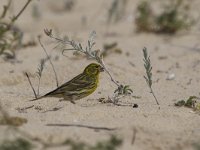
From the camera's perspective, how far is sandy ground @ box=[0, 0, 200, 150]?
5.91 m

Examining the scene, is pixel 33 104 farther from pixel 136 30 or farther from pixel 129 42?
pixel 136 30

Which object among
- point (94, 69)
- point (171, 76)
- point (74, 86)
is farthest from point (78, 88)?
point (171, 76)

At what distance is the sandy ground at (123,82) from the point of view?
5910 mm

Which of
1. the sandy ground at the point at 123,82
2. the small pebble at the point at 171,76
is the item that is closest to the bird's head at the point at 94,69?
the sandy ground at the point at 123,82

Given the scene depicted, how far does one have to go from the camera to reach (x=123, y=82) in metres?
8.88

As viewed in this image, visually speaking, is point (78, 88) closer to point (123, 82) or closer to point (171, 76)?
point (123, 82)

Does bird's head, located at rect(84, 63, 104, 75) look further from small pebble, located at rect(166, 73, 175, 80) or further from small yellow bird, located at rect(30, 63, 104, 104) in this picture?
small pebble, located at rect(166, 73, 175, 80)

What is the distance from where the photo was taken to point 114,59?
33.3 ft

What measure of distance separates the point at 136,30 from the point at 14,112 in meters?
6.16

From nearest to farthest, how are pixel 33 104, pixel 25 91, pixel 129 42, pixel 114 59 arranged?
pixel 33 104
pixel 25 91
pixel 114 59
pixel 129 42

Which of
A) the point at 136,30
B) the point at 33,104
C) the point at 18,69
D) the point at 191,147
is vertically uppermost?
the point at 136,30

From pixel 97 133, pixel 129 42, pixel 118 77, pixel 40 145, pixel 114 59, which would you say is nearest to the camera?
pixel 40 145

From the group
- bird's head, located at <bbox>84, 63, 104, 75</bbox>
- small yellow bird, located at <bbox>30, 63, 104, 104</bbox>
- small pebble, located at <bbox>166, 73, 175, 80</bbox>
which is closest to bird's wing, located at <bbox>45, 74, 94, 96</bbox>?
small yellow bird, located at <bbox>30, 63, 104, 104</bbox>

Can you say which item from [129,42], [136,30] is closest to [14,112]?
[129,42]
